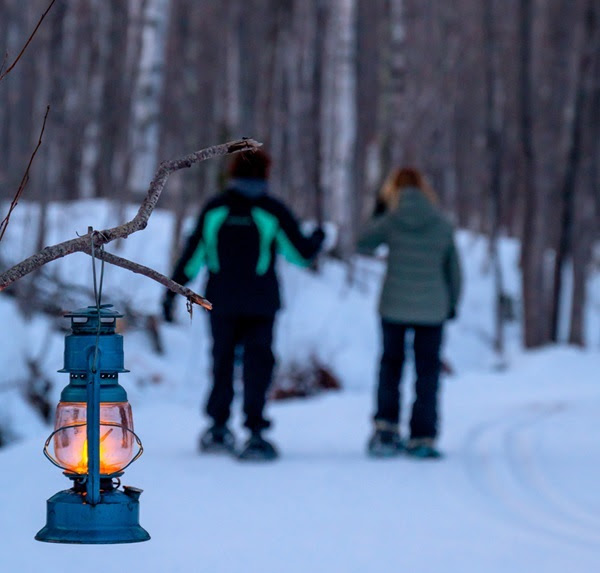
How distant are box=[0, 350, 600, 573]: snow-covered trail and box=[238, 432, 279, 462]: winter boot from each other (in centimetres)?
7

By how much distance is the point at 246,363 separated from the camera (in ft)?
26.9

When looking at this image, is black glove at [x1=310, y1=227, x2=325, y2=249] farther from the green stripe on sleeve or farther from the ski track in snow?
the ski track in snow

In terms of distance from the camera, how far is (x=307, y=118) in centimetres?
2289

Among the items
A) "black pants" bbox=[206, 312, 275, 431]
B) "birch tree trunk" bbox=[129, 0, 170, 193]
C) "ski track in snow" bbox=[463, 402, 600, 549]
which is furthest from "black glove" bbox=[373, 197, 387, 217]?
"birch tree trunk" bbox=[129, 0, 170, 193]

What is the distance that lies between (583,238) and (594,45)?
2.77 m

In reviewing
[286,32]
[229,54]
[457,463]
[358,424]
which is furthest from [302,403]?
[229,54]

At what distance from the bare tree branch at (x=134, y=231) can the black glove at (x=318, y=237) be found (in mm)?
4788

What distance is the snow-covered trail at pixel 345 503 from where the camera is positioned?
16.7 feet

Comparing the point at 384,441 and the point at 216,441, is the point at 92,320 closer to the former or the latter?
the point at 216,441

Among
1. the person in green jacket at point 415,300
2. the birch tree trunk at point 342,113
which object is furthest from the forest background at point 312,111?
the person in green jacket at point 415,300

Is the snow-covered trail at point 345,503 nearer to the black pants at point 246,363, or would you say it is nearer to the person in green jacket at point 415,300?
the person in green jacket at point 415,300

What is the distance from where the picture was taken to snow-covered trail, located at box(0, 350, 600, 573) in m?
5.09

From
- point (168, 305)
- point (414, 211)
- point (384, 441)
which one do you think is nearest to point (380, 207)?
point (414, 211)

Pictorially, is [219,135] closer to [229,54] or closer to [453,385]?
[229,54]
